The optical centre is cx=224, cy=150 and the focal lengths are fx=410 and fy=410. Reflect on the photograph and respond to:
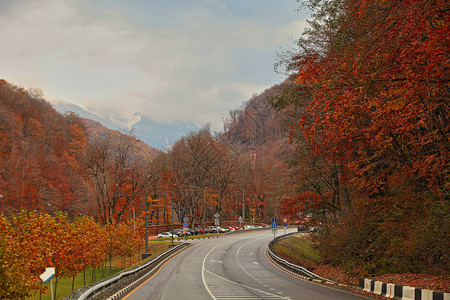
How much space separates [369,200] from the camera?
78.8ft

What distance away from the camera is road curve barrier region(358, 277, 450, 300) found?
1193cm

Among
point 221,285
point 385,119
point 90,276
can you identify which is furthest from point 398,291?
point 90,276

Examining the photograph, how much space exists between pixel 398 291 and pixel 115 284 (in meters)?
10.8

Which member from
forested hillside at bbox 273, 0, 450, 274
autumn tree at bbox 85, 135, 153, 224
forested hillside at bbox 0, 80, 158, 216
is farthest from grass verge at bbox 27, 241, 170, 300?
forested hillside at bbox 273, 0, 450, 274

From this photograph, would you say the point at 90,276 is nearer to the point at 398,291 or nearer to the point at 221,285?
the point at 221,285

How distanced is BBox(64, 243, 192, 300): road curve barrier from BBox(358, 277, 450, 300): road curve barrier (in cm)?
1006

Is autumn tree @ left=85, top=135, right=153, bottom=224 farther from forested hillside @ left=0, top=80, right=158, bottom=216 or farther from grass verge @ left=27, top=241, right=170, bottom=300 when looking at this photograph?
grass verge @ left=27, top=241, right=170, bottom=300

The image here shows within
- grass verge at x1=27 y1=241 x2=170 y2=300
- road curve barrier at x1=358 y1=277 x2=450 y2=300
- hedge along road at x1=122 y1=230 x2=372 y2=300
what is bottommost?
grass verge at x1=27 y1=241 x2=170 y2=300

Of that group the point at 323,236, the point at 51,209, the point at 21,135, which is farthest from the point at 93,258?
the point at 21,135

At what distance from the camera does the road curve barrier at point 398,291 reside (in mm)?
11932

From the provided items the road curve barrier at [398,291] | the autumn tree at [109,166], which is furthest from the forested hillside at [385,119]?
the autumn tree at [109,166]

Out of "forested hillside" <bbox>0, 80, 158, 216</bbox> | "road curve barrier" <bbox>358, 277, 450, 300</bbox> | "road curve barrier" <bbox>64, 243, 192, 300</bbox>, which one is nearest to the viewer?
"road curve barrier" <bbox>358, 277, 450, 300</bbox>

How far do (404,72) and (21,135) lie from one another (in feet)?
240

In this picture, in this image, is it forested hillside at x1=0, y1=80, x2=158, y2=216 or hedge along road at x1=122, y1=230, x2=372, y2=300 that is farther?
forested hillside at x1=0, y1=80, x2=158, y2=216
